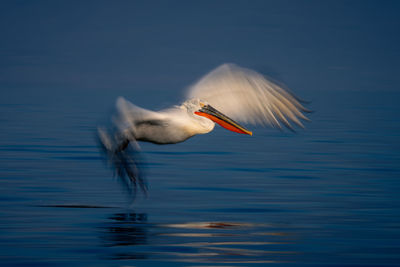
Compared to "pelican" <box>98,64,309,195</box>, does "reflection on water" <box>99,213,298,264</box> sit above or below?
below

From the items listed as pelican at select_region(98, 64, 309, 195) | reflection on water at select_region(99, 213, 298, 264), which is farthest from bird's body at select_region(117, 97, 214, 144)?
reflection on water at select_region(99, 213, 298, 264)

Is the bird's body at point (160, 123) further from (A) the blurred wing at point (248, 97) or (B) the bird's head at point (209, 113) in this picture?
(A) the blurred wing at point (248, 97)

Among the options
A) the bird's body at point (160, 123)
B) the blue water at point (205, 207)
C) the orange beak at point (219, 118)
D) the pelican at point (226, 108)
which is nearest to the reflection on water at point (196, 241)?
the blue water at point (205, 207)

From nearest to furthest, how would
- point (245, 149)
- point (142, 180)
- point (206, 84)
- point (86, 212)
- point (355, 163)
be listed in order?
1. point (142, 180)
2. point (86, 212)
3. point (206, 84)
4. point (355, 163)
5. point (245, 149)

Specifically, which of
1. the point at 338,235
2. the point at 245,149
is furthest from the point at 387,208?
the point at 245,149

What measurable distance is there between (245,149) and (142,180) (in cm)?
715

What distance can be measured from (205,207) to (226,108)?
130 cm

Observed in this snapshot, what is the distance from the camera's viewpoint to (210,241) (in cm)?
754

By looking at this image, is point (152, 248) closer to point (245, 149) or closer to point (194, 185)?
point (194, 185)

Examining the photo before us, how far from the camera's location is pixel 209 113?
9266 mm

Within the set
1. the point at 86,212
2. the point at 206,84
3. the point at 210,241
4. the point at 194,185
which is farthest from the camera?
the point at 194,185

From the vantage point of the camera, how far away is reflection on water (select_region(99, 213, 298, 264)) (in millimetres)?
7039

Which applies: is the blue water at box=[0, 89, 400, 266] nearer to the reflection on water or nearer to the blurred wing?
the reflection on water

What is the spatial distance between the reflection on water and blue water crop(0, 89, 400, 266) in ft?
0.04
